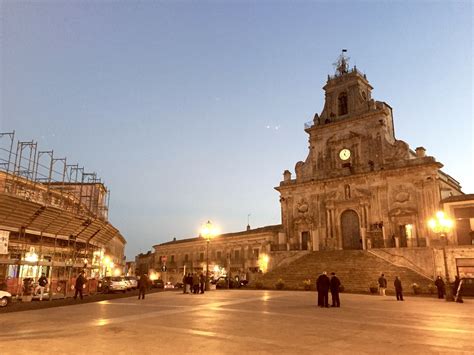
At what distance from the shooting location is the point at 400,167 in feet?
113

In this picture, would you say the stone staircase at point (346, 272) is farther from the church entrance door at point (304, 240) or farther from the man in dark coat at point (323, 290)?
the man in dark coat at point (323, 290)

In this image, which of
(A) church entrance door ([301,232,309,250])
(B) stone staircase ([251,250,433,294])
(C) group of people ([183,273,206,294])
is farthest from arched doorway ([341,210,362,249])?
(C) group of people ([183,273,206,294])

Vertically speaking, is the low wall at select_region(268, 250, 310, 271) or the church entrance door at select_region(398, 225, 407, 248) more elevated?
the church entrance door at select_region(398, 225, 407, 248)

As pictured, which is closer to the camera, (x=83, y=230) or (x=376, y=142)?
(x=83, y=230)

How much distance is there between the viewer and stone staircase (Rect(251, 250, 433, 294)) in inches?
1068

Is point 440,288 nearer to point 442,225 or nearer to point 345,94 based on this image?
point 442,225

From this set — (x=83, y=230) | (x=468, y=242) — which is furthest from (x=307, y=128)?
(x=83, y=230)

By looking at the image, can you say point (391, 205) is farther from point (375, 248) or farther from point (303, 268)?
point (303, 268)

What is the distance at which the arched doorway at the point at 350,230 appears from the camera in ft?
120

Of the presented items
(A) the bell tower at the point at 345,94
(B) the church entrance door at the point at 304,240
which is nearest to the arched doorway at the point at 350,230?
(B) the church entrance door at the point at 304,240

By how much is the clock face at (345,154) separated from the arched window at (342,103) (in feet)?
16.1

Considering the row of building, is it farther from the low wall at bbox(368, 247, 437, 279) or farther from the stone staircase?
the stone staircase

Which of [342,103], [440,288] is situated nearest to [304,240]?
[342,103]

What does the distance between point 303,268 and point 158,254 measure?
130 feet
